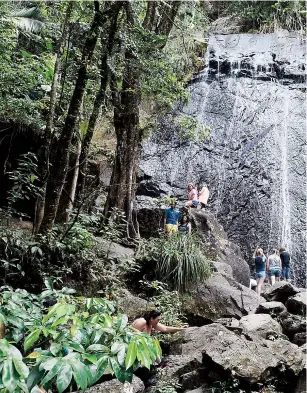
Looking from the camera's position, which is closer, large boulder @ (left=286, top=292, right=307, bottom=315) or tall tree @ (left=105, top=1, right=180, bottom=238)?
large boulder @ (left=286, top=292, right=307, bottom=315)

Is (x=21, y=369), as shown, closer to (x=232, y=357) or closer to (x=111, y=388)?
(x=111, y=388)

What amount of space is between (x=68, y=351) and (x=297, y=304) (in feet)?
20.2

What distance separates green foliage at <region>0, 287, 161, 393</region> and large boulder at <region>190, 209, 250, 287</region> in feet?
23.5

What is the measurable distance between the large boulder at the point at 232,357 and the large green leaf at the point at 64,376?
11.0 feet

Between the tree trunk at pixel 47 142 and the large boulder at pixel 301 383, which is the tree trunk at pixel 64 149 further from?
the large boulder at pixel 301 383

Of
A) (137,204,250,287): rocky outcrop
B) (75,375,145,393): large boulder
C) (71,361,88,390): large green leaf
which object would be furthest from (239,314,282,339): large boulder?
(71,361,88,390): large green leaf

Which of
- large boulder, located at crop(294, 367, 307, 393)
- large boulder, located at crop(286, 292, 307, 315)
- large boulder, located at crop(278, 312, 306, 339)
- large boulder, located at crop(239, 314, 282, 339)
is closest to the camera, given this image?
large boulder, located at crop(294, 367, 307, 393)

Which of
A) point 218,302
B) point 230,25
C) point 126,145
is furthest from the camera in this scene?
point 230,25

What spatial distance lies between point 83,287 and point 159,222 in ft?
14.1

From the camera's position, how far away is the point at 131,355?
5.96ft

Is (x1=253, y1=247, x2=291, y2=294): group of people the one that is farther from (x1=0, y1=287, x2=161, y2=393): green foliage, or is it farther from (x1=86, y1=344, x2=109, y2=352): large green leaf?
(x1=86, y1=344, x2=109, y2=352): large green leaf

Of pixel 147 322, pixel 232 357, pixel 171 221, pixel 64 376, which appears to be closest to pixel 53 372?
pixel 64 376

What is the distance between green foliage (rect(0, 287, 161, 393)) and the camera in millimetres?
1644

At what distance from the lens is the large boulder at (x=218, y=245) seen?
9.47 m
